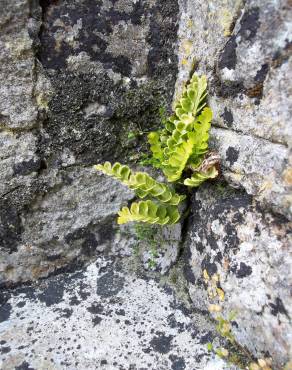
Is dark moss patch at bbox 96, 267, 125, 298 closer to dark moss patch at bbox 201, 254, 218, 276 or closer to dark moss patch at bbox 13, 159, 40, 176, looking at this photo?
dark moss patch at bbox 201, 254, 218, 276

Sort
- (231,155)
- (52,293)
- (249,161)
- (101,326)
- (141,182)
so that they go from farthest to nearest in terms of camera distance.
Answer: (52,293) → (101,326) → (141,182) → (231,155) → (249,161)

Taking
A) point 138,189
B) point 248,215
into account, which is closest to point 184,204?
point 138,189

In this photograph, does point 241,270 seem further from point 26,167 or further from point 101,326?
point 26,167

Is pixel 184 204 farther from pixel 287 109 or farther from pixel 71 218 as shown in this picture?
pixel 287 109

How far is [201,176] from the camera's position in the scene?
6.53 ft

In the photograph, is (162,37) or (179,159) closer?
(179,159)

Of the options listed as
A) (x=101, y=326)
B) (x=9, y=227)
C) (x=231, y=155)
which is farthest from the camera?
(x=9, y=227)

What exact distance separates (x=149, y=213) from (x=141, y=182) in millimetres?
187

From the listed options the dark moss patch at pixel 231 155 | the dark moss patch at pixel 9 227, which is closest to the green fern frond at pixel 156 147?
the dark moss patch at pixel 231 155

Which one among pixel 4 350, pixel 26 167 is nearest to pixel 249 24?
pixel 26 167

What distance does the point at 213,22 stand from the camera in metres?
1.94

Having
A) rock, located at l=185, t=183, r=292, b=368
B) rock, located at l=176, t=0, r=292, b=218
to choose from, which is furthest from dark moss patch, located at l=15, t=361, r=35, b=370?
rock, located at l=176, t=0, r=292, b=218

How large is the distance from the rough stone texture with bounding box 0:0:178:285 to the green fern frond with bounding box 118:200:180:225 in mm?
367

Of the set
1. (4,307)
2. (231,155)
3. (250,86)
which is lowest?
(4,307)
